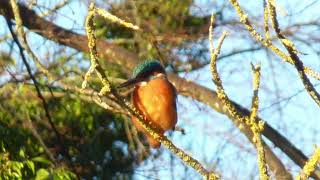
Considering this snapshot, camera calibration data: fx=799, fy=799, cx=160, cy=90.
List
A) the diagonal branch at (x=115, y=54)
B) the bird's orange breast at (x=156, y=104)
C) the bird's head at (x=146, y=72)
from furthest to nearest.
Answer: the diagonal branch at (x=115, y=54) → the bird's head at (x=146, y=72) → the bird's orange breast at (x=156, y=104)

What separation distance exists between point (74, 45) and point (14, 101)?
0.78 m

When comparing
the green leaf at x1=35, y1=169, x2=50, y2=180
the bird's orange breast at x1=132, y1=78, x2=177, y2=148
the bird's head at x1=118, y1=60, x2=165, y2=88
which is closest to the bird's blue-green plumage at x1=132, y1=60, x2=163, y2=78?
the bird's head at x1=118, y1=60, x2=165, y2=88

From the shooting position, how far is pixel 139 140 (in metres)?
5.04

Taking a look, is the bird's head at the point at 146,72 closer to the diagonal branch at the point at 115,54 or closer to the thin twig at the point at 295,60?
the thin twig at the point at 295,60

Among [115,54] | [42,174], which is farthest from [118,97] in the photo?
[115,54]

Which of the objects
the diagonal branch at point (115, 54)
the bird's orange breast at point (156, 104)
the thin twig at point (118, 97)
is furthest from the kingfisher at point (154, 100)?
the diagonal branch at point (115, 54)

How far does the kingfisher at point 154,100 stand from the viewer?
2539mm

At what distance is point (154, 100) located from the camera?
8.47ft

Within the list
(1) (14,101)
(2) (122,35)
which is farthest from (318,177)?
(2) (122,35)

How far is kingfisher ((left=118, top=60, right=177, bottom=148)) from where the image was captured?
8.33 ft

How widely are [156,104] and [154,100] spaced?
1 cm

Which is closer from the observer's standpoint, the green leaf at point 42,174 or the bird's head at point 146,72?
the bird's head at point 146,72

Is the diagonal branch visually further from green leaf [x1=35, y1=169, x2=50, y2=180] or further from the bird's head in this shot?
the bird's head

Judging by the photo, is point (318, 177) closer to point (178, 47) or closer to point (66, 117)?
point (178, 47)
